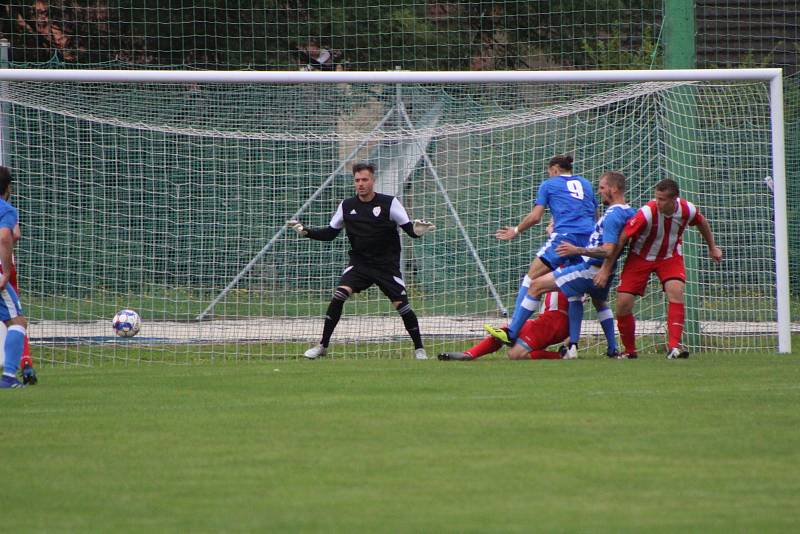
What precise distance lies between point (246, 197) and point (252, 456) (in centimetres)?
835

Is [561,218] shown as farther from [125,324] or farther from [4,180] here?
[4,180]

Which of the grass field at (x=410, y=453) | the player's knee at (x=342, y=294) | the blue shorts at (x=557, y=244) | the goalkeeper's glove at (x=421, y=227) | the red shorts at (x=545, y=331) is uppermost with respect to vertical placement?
the goalkeeper's glove at (x=421, y=227)

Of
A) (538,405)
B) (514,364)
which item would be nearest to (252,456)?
(538,405)

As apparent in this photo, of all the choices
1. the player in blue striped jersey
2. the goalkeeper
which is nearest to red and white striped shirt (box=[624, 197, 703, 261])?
the player in blue striped jersey

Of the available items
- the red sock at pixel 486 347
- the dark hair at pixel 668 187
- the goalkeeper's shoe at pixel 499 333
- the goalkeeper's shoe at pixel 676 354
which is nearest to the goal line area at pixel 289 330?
the goalkeeper's shoe at pixel 676 354

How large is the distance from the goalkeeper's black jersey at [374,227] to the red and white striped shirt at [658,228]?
221cm

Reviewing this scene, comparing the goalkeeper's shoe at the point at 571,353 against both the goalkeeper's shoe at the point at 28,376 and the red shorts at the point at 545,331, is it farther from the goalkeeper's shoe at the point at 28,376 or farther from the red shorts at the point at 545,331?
the goalkeeper's shoe at the point at 28,376

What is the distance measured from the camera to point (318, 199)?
1473 cm

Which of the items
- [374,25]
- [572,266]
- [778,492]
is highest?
[374,25]

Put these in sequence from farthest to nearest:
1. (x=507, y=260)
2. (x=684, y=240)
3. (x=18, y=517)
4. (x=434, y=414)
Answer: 1. (x=507, y=260)
2. (x=684, y=240)
3. (x=434, y=414)
4. (x=18, y=517)

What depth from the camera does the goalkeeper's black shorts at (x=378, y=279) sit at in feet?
39.5

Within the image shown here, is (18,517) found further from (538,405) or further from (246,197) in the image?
(246,197)

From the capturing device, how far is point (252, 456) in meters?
6.12

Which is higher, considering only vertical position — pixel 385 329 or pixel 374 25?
pixel 374 25
